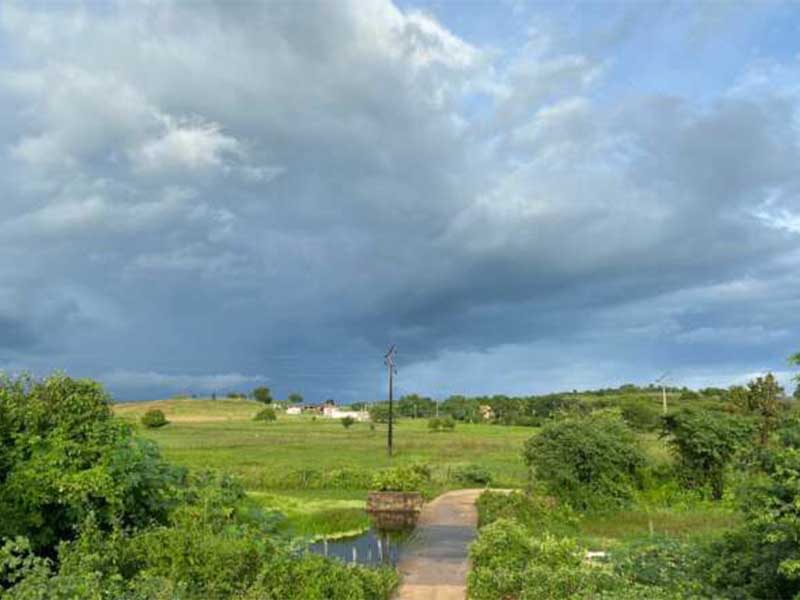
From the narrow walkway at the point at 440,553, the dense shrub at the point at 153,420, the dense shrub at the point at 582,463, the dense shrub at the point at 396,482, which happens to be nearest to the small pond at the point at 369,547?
the narrow walkway at the point at 440,553

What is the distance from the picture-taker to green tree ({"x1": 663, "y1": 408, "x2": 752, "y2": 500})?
28406mm

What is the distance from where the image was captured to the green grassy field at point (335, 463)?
22781mm

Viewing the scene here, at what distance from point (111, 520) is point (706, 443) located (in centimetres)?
2397

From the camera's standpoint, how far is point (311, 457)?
49.3m

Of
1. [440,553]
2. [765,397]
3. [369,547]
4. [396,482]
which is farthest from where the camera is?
[765,397]

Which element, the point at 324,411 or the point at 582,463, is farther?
the point at 324,411

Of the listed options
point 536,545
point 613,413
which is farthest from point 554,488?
point 536,545

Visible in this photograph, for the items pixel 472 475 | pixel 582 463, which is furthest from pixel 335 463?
pixel 582 463

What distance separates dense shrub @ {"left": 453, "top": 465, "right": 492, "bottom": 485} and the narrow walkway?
6808mm

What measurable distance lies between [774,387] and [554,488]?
14.1 meters

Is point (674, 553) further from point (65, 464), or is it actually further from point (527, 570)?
point (65, 464)

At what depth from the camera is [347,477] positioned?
3578 centimetres

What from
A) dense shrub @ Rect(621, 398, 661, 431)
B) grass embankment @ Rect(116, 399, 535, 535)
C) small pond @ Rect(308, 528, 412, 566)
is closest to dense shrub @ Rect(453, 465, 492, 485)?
grass embankment @ Rect(116, 399, 535, 535)

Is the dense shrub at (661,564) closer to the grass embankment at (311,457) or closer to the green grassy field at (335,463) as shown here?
the green grassy field at (335,463)
